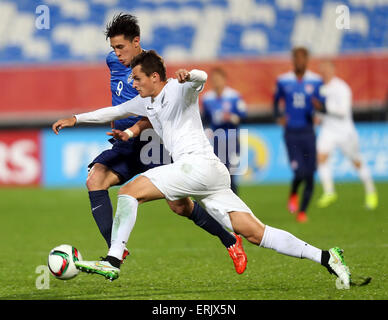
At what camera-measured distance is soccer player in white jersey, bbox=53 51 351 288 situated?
534 centimetres

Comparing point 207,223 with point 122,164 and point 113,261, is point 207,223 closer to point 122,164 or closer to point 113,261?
point 122,164

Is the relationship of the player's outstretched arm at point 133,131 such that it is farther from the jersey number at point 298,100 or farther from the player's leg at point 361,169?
the player's leg at point 361,169

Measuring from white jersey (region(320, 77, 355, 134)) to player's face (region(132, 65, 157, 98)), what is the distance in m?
8.34

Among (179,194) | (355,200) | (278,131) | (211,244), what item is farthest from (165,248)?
(278,131)

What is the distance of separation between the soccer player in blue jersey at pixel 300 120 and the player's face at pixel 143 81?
586 cm

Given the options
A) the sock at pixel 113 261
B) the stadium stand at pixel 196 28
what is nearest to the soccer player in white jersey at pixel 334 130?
the stadium stand at pixel 196 28

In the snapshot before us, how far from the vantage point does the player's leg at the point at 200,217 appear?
6.41 meters

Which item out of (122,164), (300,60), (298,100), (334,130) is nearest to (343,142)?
(334,130)

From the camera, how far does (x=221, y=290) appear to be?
18.6ft

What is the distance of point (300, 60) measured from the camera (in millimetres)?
10992

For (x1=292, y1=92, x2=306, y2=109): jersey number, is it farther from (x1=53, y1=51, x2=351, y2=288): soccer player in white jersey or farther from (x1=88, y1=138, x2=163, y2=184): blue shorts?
(x1=53, y1=51, x2=351, y2=288): soccer player in white jersey

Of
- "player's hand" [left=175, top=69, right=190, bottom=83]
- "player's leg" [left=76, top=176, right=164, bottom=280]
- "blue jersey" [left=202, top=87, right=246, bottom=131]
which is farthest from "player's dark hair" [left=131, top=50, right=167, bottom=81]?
"blue jersey" [left=202, top=87, right=246, bottom=131]

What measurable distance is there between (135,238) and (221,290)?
417 centimetres
